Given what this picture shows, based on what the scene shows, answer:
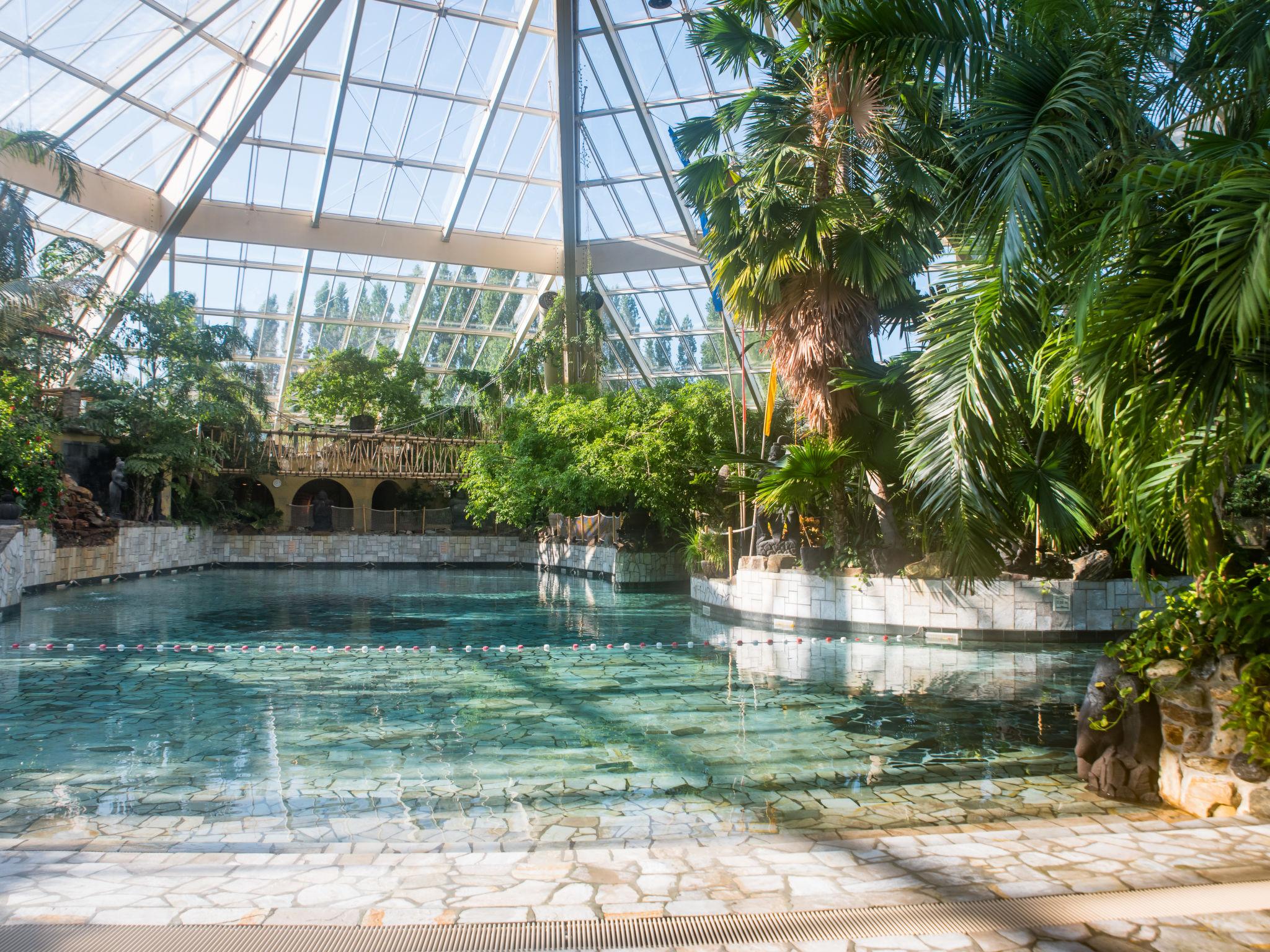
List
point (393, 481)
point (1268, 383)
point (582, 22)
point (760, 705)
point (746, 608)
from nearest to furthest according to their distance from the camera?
1. point (1268, 383)
2. point (760, 705)
3. point (746, 608)
4. point (582, 22)
5. point (393, 481)

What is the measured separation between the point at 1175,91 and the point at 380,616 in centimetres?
1200

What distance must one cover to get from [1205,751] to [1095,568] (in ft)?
24.1

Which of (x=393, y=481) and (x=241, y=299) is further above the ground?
(x=241, y=299)

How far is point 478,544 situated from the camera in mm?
28734

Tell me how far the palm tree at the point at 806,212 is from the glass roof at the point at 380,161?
6.37 meters

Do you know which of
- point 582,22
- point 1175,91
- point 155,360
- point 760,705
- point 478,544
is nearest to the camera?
Result: point 1175,91

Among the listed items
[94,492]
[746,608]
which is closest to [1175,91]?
[746,608]

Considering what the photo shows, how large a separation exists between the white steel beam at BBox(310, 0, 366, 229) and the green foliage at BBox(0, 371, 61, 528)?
9.86 m

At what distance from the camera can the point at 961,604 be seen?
37.1ft

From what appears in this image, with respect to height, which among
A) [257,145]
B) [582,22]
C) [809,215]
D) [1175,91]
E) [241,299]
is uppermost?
[582,22]

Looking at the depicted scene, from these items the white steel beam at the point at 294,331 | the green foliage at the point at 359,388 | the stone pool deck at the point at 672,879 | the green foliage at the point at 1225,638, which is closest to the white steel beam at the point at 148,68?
the white steel beam at the point at 294,331

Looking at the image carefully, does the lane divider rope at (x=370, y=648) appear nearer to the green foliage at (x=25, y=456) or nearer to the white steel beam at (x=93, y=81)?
the green foliage at (x=25, y=456)

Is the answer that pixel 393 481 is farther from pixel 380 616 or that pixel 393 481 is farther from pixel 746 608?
pixel 746 608

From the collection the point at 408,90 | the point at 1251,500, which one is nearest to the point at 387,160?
the point at 408,90
